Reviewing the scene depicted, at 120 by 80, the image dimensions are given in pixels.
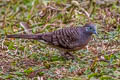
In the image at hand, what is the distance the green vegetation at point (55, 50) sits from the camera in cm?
651

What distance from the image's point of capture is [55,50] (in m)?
7.91

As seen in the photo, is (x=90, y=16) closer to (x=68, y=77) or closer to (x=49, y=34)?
(x=49, y=34)

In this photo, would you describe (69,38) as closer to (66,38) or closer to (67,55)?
(66,38)

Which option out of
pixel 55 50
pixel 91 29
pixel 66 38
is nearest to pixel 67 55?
pixel 55 50

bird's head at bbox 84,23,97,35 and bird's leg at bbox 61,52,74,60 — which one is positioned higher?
bird's head at bbox 84,23,97,35

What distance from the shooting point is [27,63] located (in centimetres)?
717

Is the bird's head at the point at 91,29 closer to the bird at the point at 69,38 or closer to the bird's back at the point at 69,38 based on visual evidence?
the bird at the point at 69,38

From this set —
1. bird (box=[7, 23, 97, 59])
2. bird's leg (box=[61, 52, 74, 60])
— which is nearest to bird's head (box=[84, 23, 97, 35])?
bird (box=[7, 23, 97, 59])

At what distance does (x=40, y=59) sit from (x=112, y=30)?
224cm

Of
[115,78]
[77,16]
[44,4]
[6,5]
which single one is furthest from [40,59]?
[6,5]

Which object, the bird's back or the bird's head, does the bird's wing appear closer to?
the bird's back

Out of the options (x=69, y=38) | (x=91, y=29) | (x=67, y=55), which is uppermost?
(x=91, y=29)

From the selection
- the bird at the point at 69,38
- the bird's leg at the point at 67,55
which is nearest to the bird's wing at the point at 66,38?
the bird at the point at 69,38

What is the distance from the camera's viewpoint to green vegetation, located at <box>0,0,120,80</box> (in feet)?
21.4
